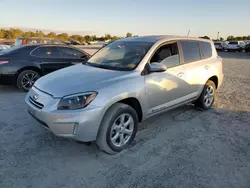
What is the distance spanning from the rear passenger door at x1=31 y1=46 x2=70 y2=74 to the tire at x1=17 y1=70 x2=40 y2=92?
1.10ft

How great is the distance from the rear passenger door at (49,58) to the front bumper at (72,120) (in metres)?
4.23

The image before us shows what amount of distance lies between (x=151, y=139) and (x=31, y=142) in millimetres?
1962

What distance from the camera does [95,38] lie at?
90.9m

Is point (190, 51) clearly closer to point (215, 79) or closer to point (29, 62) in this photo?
point (215, 79)

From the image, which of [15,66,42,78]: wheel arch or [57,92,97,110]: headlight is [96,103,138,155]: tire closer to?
[57,92,97,110]: headlight

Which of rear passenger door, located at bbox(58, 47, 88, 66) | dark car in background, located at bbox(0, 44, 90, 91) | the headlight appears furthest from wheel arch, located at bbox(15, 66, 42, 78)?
the headlight

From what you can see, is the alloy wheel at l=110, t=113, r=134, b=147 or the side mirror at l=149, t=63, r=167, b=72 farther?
the side mirror at l=149, t=63, r=167, b=72

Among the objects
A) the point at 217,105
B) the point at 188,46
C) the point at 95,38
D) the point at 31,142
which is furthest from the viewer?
the point at 95,38

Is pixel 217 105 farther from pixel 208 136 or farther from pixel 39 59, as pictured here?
pixel 39 59

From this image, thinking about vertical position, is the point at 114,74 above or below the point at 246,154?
above

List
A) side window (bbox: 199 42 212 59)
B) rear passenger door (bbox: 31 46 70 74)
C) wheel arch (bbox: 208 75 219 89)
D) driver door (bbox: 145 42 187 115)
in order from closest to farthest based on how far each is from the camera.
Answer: driver door (bbox: 145 42 187 115) → side window (bbox: 199 42 212 59) → wheel arch (bbox: 208 75 219 89) → rear passenger door (bbox: 31 46 70 74)

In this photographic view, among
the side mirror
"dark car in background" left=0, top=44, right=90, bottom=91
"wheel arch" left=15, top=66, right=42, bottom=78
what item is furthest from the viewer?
"wheel arch" left=15, top=66, right=42, bottom=78

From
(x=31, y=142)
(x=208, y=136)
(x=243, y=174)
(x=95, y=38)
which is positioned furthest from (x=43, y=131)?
(x=95, y=38)

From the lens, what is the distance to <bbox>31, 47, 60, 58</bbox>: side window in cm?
697
